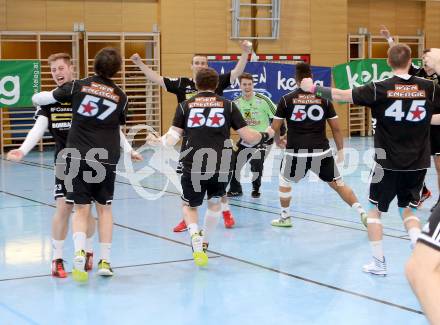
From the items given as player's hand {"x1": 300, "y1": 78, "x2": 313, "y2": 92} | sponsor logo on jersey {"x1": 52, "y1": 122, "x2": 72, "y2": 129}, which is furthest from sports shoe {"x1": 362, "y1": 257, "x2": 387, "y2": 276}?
sponsor logo on jersey {"x1": 52, "y1": 122, "x2": 72, "y2": 129}

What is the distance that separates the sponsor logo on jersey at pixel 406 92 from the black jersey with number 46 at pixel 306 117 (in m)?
2.14

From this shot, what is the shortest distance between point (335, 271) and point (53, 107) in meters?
2.92

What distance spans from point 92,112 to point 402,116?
2.64m

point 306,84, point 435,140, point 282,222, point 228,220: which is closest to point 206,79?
point 306,84

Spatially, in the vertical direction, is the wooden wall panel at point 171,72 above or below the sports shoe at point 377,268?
above

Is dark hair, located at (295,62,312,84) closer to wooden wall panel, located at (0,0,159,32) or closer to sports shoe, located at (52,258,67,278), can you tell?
sports shoe, located at (52,258,67,278)

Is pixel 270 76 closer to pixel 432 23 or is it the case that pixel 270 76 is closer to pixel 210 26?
pixel 210 26

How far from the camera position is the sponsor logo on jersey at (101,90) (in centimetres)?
612

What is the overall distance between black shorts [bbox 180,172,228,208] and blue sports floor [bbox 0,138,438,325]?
2.03 ft

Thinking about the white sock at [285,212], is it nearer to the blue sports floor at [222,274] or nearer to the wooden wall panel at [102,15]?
the blue sports floor at [222,274]

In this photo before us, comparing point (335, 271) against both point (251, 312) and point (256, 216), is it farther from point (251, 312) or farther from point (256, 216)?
point (256, 216)

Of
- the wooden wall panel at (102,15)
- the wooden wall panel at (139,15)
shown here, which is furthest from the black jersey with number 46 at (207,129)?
the wooden wall panel at (139,15)

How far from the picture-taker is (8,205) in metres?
10.4

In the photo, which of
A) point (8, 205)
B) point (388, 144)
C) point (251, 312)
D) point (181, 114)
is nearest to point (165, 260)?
point (181, 114)
